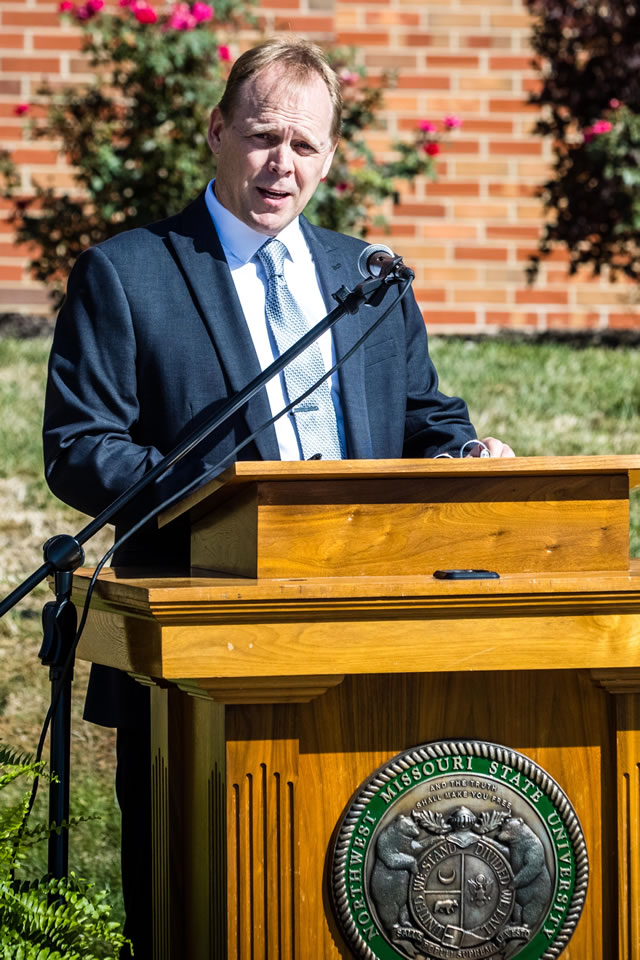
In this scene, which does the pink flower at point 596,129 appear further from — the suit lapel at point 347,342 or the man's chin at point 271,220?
the man's chin at point 271,220

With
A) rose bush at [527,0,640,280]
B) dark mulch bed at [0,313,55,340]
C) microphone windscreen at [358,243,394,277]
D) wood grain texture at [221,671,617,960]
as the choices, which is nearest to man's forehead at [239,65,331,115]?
microphone windscreen at [358,243,394,277]

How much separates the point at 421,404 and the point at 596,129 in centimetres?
476

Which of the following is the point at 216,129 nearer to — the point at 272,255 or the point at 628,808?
the point at 272,255

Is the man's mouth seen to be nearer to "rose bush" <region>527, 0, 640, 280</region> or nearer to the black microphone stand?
the black microphone stand

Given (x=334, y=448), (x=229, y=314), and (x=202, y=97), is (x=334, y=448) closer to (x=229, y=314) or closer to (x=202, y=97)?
(x=229, y=314)

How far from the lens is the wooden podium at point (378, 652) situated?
228 cm

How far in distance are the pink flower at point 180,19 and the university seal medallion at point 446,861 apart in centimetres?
544

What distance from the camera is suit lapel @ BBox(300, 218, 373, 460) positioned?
3.01m

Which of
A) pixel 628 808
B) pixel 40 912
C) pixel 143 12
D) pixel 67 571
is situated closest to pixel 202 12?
pixel 143 12

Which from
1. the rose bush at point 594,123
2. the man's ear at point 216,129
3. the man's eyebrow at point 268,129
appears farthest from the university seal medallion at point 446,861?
the rose bush at point 594,123

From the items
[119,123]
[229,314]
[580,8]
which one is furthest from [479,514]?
[580,8]

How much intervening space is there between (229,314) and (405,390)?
0.49 meters

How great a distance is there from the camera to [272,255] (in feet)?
10.2

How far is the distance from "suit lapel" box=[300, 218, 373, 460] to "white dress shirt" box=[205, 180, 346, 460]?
2 centimetres
